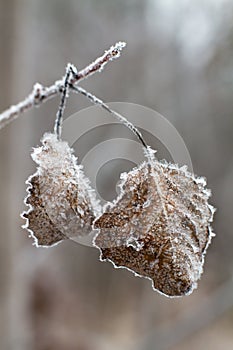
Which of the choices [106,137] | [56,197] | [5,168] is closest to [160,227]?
[56,197]

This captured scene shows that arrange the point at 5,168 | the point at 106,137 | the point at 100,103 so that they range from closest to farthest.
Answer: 1. the point at 100,103
2. the point at 5,168
3. the point at 106,137

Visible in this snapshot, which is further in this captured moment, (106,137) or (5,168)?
(106,137)

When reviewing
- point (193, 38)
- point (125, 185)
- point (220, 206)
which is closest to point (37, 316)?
point (220, 206)

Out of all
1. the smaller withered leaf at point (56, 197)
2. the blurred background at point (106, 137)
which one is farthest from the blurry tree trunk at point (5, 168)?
the smaller withered leaf at point (56, 197)

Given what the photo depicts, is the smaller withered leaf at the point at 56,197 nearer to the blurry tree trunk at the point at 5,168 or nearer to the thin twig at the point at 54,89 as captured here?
the thin twig at the point at 54,89

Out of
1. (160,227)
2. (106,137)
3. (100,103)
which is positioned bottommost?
(160,227)

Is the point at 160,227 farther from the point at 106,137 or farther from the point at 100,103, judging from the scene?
the point at 106,137

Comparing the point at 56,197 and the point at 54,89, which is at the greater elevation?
the point at 54,89
